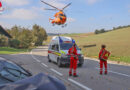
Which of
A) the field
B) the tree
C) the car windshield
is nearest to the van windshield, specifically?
the field

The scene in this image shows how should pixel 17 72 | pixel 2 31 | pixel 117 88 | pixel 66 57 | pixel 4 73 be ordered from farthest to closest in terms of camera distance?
1. pixel 2 31
2. pixel 66 57
3. pixel 117 88
4. pixel 17 72
5. pixel 4 73

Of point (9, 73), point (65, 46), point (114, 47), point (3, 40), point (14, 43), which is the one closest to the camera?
point (9, 73)

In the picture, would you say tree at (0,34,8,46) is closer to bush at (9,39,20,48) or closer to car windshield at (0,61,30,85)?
bush at (9,39,20,48)

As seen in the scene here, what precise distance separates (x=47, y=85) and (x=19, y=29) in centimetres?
6639

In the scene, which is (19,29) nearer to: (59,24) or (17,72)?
(59,24)

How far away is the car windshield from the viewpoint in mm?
3630

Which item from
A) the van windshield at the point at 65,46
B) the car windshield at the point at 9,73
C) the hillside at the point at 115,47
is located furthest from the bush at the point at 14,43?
the car windshield at the point at 9,73

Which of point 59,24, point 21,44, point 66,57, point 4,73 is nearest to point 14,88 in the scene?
point 4,73

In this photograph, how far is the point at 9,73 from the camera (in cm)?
393

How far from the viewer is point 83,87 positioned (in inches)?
272

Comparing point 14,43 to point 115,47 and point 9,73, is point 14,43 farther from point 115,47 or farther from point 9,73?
point 9,73

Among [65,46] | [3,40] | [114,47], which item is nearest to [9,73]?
[65,46]

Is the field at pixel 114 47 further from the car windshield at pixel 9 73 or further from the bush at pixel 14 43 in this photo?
the bush at pixel 14 43

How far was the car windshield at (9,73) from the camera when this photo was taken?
143 inches
